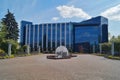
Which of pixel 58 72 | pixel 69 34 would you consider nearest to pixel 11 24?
pixel 69 34

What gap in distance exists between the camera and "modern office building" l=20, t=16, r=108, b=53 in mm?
89875

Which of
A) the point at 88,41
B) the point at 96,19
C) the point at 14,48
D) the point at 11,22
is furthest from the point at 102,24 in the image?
the point at 14,48

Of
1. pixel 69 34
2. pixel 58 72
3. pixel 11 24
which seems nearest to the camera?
pixel 58 72

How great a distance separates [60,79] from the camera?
10.1m

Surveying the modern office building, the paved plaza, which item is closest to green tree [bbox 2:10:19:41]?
the modern office building

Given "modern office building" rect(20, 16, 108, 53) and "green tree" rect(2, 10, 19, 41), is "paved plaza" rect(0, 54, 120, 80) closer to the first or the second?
"green tree" rect(2, 10, 19, 41)

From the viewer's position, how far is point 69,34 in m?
92.8

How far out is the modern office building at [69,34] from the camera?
8988cm

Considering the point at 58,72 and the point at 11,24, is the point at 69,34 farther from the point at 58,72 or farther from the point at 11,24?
the point at 58,72

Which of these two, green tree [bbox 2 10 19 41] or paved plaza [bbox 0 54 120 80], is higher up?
green tree [bbox 2 10 19 41]

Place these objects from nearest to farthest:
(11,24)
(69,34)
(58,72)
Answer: (58,72) < (11,24) < (69,34)

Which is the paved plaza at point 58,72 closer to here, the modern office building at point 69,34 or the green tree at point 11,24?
the green tree at point 11,24

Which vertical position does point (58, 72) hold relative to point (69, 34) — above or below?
below

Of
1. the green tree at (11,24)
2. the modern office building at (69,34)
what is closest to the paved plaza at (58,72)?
the green tree at (11,24)
